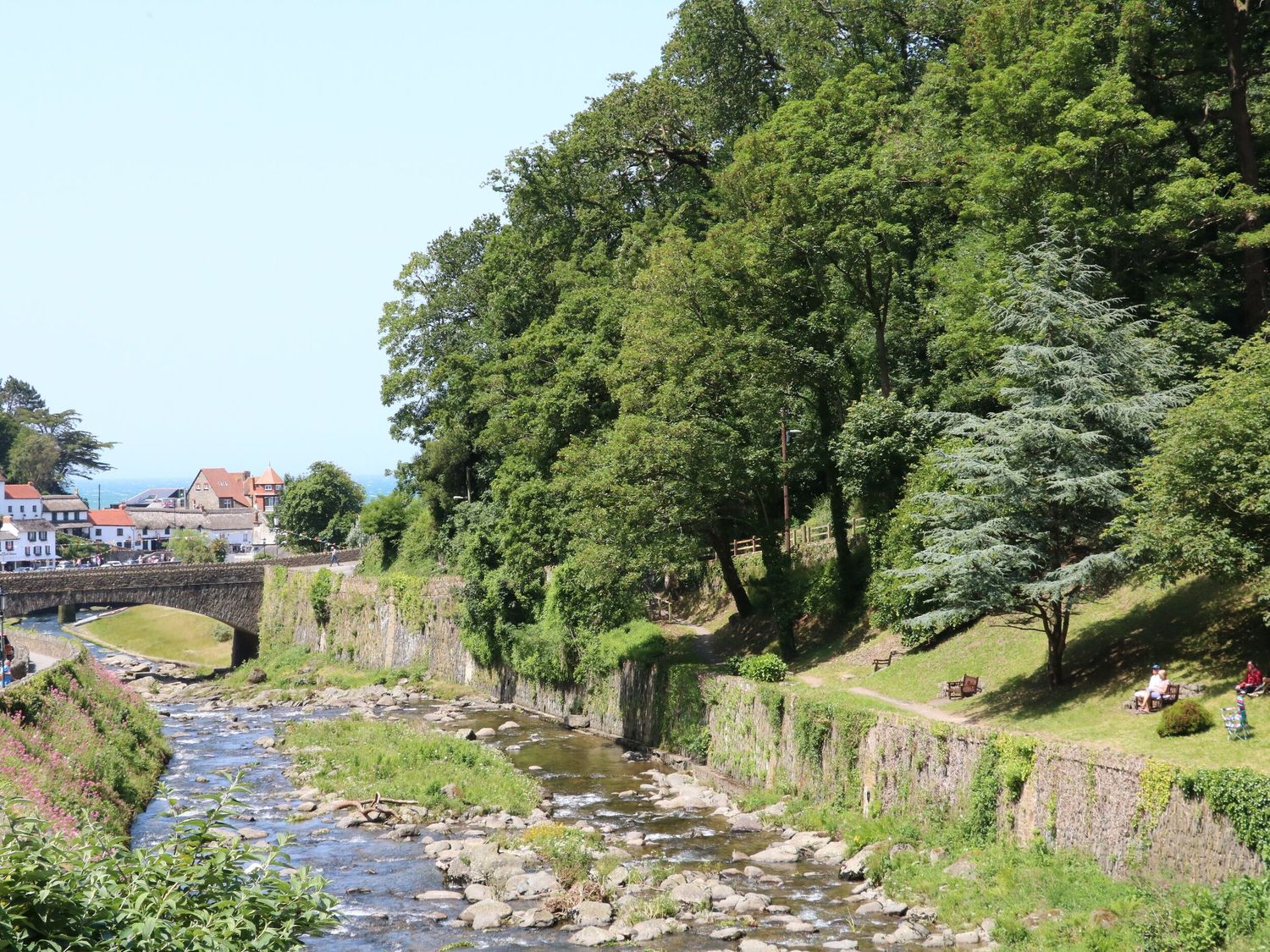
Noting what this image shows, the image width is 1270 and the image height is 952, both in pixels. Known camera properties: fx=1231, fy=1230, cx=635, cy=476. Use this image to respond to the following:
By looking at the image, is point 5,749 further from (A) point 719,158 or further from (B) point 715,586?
(A) point 719,158

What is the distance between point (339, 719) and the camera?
57.9 metres

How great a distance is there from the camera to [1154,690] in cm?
3008

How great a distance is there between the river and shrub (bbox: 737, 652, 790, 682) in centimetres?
567

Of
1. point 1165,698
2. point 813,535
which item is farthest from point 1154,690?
point 813,535

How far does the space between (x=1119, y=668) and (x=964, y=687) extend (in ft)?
15.9

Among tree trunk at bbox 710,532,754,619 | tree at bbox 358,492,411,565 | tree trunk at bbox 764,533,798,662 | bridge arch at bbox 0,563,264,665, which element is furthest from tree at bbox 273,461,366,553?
tree trunk at bbox 764,533,798,662

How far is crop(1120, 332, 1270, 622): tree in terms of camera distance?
2847 cm

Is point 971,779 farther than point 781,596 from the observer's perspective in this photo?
No

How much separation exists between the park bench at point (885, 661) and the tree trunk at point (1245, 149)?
1626 cm

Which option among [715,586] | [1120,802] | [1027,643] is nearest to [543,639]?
[715,586]

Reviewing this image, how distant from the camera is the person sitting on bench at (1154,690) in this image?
29984 mm

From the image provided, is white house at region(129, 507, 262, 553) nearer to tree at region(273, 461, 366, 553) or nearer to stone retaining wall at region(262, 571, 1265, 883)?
tree at region(273, 461, 366, 553)

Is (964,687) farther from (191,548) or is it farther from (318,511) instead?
(191,548)

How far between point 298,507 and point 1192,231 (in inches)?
3893
